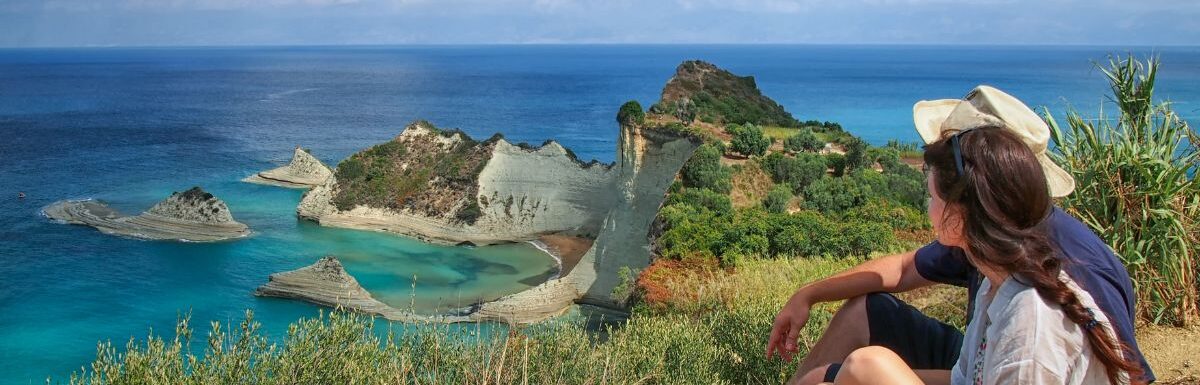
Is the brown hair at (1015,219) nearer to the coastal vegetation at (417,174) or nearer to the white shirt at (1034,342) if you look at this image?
the white shirt at (1034,342)

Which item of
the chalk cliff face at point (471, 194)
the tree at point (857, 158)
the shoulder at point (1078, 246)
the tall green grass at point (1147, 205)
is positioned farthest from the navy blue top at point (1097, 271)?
the chalk cliff face at point (471, 194)

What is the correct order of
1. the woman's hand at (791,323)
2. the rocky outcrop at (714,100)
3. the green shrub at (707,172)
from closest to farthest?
the woman's hand at (791,323)
the green shrub at (707,172)
the rocky outcrop at (714,100)

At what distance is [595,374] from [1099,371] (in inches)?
126

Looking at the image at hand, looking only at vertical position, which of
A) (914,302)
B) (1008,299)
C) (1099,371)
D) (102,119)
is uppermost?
(1008,299)

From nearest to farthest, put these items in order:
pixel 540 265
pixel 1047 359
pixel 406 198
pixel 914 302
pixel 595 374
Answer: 1. pixel 1047 359
2. pixel 595 374
3. pixel 914 302
4. pixel 540 265
5. pixel 406 198

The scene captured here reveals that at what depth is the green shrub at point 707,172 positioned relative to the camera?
21.1 metres

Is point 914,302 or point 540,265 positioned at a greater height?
point 914,302

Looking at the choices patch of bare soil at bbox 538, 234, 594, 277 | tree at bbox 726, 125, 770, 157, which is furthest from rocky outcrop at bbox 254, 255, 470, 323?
tree at bbox 726, 125, 770, 157

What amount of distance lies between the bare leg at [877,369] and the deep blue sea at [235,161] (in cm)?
511

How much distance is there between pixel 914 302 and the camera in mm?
7707

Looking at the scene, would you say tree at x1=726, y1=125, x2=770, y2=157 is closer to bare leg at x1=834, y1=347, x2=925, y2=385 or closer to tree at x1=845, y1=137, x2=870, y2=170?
tree at x1=845, y1=137, x2=870, y2=170

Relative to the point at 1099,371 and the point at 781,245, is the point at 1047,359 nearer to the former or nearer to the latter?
the point at 1099,371

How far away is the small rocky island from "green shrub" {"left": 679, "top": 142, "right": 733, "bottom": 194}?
2152 cm

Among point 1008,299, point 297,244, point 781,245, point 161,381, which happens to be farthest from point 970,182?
point 297,244
